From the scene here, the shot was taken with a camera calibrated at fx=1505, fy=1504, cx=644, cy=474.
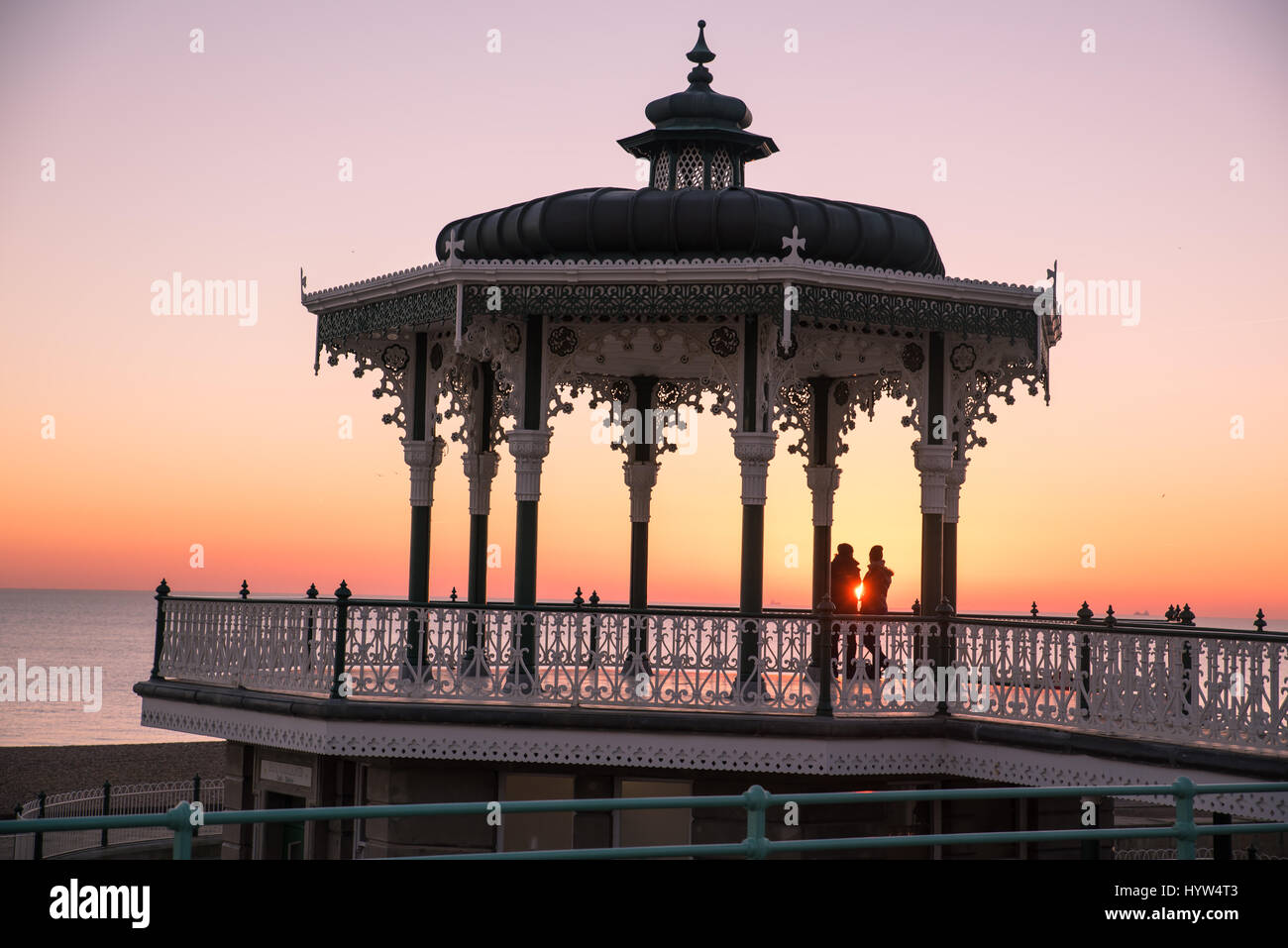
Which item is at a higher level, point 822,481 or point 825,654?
point 822,481

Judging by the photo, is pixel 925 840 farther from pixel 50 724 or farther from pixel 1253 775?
pixel 50 724

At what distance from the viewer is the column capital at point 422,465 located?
16.4 metres

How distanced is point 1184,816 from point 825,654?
5.04 metres

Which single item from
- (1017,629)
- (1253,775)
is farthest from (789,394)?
(1253,775)

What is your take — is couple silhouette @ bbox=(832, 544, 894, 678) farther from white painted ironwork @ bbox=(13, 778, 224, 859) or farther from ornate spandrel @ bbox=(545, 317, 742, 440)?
white painted ironwork @ bbox=(13, 778, 224, 859)

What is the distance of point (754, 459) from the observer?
14.5m

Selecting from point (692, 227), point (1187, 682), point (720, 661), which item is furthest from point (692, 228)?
point (1187, 682)

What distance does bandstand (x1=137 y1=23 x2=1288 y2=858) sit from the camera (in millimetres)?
13328

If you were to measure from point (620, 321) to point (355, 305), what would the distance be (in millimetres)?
2972

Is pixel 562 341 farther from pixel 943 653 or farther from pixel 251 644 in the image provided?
pixel 943 653

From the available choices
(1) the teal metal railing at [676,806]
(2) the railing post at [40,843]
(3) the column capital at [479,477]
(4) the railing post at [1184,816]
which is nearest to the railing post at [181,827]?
(1) the teal metal railing at [676,806]

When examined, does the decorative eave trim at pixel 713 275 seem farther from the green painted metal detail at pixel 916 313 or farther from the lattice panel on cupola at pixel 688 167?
the lattice panel on cupola at pixel 688 167

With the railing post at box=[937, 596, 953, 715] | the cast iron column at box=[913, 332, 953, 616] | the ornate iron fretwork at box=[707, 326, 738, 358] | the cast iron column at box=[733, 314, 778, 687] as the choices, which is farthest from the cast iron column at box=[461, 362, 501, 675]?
the railing post at box=[937, 596, 953, 715]

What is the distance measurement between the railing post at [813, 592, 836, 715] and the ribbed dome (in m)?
3.72
